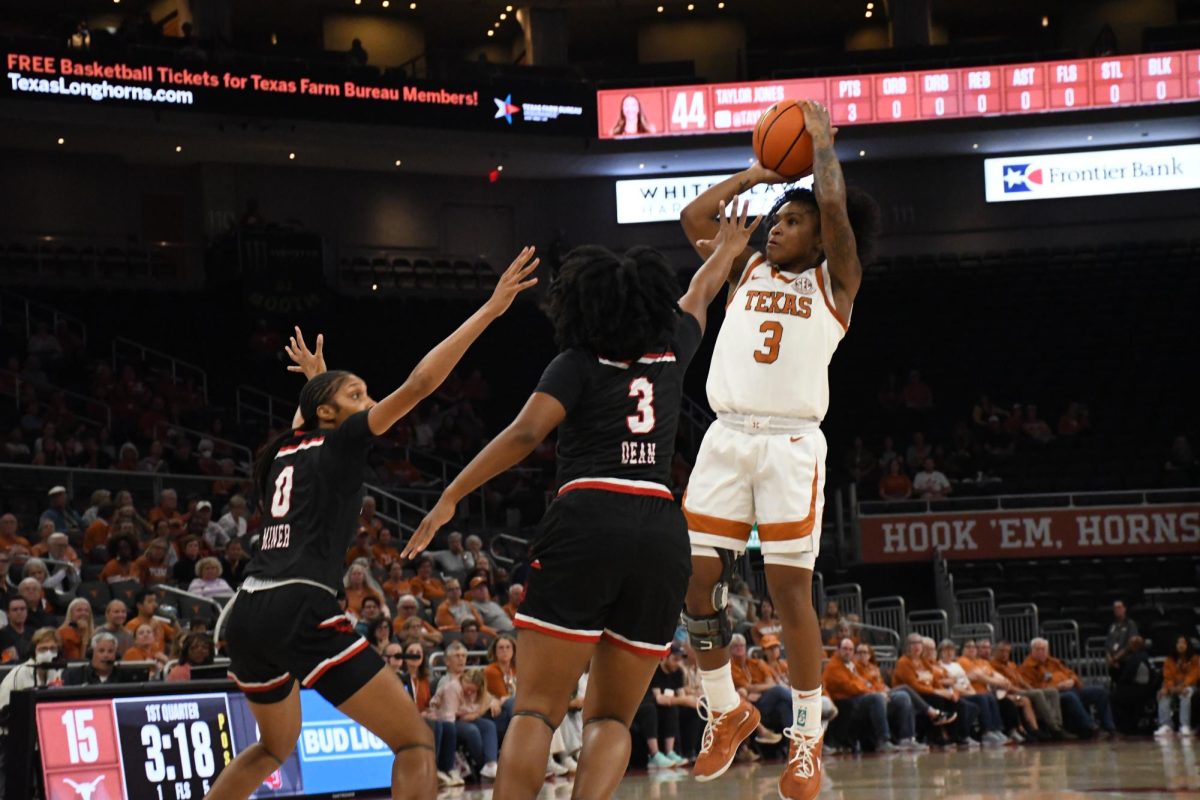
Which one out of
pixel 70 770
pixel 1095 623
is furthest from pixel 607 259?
pixel 1095 623

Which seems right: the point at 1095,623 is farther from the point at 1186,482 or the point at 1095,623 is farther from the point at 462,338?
the point at 462,338

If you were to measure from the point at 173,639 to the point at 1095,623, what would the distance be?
13.6 m

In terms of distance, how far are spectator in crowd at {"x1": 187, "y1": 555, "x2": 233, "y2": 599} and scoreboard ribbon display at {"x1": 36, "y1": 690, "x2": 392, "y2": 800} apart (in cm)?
334

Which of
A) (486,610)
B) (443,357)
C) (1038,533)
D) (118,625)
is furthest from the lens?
(1038,533)

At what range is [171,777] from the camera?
9.18 m

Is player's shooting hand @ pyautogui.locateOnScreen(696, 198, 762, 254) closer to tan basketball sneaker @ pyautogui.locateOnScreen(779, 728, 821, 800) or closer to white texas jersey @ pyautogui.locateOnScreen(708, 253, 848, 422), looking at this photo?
white texas jersey @ pyautogui.locateOnScreen(708, 253, 848, 422)

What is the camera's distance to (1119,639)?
1806cm

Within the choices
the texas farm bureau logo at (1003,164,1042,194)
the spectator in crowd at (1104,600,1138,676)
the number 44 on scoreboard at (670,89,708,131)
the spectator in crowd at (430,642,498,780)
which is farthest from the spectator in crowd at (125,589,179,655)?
the texas farm bureau logo at (1003,164,1042,194)

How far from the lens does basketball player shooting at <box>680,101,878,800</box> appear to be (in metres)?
5.88

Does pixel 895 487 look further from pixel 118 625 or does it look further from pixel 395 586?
pixel 118 625

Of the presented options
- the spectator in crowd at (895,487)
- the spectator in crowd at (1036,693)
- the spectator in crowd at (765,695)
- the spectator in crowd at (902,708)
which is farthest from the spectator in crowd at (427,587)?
the spectator in crowd at (895,487)

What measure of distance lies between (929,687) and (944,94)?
1344 cm

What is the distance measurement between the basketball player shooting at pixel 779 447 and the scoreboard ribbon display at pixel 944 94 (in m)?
20.8

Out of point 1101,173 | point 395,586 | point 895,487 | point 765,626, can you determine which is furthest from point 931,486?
point 395,586
